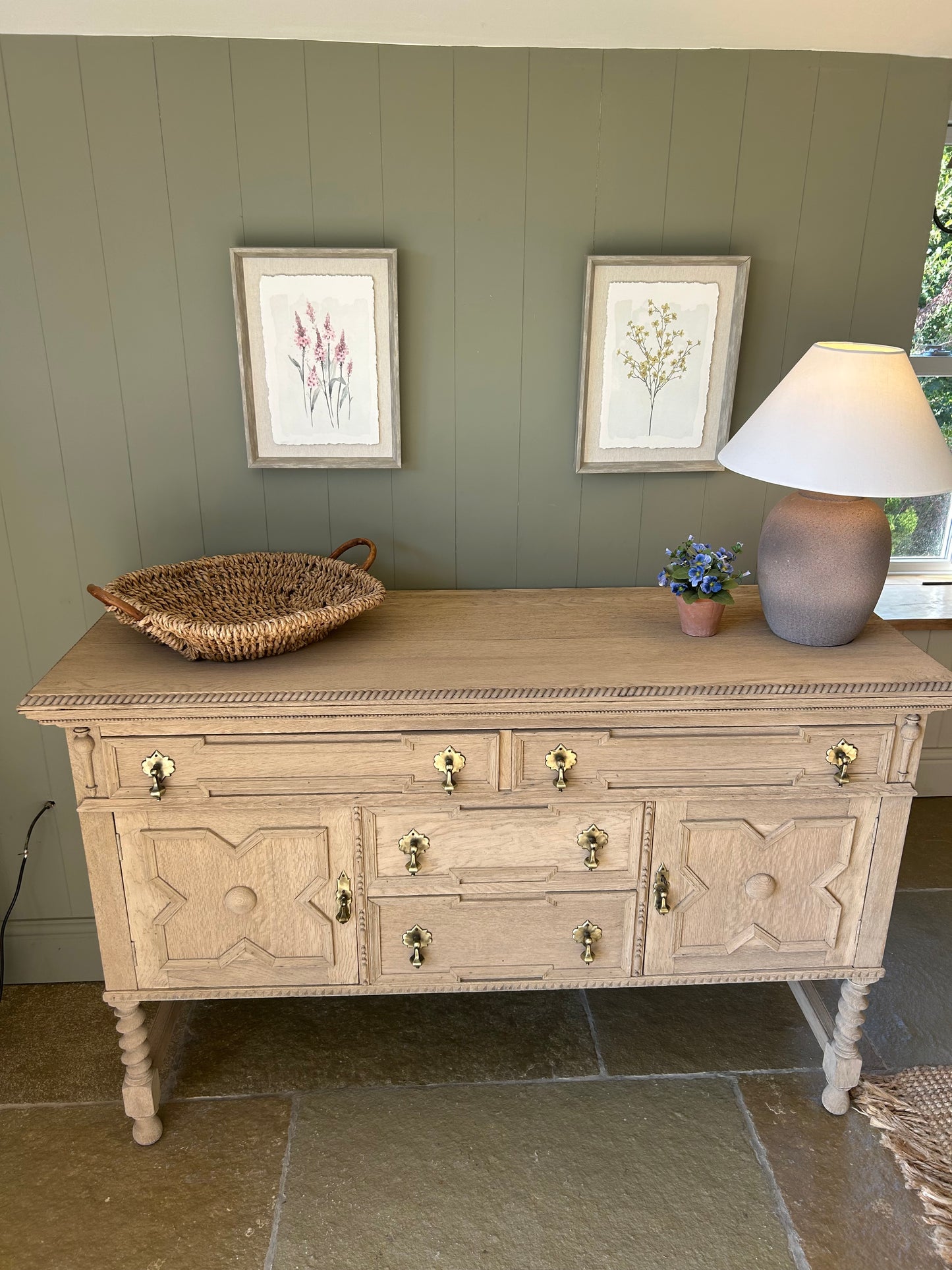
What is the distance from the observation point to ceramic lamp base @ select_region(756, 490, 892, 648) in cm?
178

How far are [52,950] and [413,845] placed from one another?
113 centimetres

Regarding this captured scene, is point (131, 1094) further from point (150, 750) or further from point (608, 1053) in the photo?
point (608, 1053)

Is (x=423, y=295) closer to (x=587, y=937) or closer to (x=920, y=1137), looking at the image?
(x=587, y=937)

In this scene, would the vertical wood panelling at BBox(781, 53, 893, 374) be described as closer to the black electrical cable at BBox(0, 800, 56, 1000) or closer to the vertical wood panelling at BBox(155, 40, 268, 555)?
the vertical wood panelling at BBox(155, 40, 268, 555)

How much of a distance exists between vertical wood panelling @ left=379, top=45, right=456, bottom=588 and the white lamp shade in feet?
2.25

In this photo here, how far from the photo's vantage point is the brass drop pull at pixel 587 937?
6.07 feet

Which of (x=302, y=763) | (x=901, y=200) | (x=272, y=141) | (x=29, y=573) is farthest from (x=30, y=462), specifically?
(x=901, y=200)

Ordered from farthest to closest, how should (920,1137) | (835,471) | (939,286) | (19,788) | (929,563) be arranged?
(929,563)
(939,286)
(19,788)
(920,1137)
(835,471)

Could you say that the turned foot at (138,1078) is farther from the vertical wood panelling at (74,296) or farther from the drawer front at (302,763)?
the vertical wood panelling at (74,296)

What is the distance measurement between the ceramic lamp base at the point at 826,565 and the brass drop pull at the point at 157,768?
1.15 metres

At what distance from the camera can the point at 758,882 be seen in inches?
71.8

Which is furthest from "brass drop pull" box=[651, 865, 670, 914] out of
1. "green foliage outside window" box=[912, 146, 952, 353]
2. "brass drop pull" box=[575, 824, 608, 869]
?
"green foliage outside window" box=[912, 146, 952, 353]

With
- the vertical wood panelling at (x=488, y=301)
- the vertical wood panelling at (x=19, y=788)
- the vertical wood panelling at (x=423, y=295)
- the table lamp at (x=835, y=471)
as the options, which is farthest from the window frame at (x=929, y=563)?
the vertical wood panelling at (x=19, y=788)

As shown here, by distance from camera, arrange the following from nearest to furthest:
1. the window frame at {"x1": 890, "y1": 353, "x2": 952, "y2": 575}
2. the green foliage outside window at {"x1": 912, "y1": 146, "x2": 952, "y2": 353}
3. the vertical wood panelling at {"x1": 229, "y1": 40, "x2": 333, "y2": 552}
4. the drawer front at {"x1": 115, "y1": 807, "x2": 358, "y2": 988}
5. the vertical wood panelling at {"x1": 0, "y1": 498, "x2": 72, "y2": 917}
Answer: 1. the drawer front at {"x1": 115, "y1": 807, "x2": 358, "y2": 988}
2. the vertical wood panelling at {"x1": 229, "y1": 40, "x2": 333, "y2": 552}
3. the vertical wood panelling at {"x1": 0, "y1": 498, "x2": 72, "y2": 917}
4. the green foliage outside window at {"x1": 912, "y1": 146, "x2": 952, "y2": 353}
5. the window frame at {"x1": 890, "y1": 353, "x2": 952, "y2": 575}
